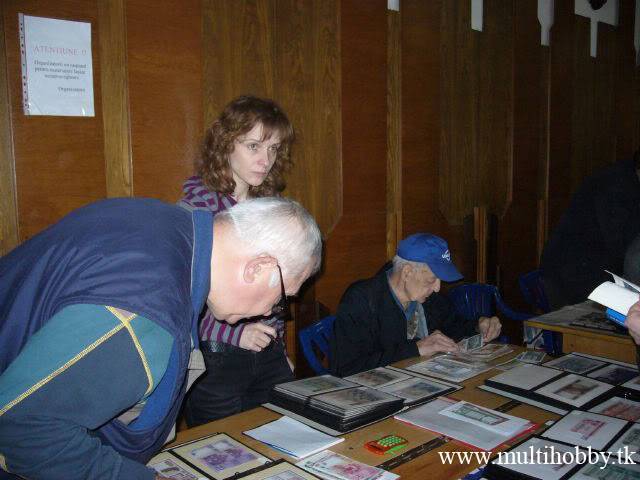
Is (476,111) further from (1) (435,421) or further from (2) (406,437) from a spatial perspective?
(2) (406,437)

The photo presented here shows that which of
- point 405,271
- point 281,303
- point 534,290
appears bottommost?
point 534,290

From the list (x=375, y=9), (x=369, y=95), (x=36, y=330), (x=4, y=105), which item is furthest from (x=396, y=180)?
(x=36, y=330)

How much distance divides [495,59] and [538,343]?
2.43 m

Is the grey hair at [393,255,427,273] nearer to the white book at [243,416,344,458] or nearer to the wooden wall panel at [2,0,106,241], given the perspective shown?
the white book at [243,416,344,458]

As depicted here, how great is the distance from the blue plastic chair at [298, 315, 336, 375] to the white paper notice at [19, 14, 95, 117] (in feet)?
4.78

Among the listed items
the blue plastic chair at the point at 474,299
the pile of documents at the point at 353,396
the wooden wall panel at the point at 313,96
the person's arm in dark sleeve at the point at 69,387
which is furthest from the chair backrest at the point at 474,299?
the person's arm in dark sleeve at the point at 69,387

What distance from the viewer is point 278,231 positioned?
44.8 inches

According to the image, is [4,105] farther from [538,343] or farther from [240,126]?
[538,343]

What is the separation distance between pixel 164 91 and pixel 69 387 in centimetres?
216

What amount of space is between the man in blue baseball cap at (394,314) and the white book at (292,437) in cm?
65

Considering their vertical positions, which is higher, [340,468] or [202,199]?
[202,199]

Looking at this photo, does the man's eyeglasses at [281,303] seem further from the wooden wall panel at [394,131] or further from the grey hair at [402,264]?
the wooden wall panel at [394,131]

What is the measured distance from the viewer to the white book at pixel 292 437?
1430 mm

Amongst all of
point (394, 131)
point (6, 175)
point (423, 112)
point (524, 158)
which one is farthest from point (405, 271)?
point (524, 158)
